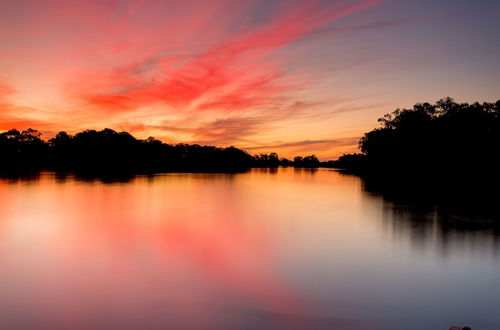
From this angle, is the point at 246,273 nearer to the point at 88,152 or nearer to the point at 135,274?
the point at 135,274

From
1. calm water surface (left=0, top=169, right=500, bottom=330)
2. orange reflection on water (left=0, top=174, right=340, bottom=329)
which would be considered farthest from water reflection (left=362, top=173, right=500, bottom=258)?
orange reflection on water (left=0, top=174, right=340, bottom=329)

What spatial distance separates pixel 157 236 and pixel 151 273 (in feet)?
17.9

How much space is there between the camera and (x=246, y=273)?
10.0 meters

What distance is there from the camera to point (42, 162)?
121m

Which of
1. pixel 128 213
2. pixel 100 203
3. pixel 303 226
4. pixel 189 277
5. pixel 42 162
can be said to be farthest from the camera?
pixel 42 162

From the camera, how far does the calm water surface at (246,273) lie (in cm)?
687

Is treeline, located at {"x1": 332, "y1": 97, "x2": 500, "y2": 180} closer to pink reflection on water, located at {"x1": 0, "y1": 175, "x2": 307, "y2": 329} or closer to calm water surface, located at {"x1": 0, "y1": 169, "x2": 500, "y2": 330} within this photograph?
calm water surface, located at {"x1": 0, "y1": 169, "x2": 500, "y2": 330}

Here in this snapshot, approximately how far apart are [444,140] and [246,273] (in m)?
55.7

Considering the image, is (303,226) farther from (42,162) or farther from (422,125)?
(42,162)

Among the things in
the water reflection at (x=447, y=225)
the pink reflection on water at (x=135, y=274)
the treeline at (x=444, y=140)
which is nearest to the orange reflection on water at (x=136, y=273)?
the pink reflection on water at (x=135, y=274)

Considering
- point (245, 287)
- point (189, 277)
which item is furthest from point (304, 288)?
point (189, 277)

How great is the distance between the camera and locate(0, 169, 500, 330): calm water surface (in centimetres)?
687

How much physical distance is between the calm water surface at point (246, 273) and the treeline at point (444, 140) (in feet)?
124

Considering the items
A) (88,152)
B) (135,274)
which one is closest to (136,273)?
A: (135,274)
